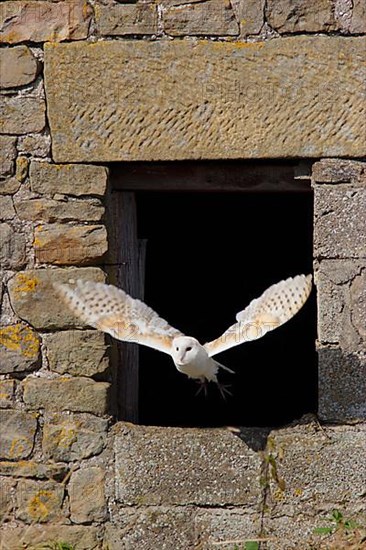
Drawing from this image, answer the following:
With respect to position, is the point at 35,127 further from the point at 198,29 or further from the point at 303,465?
the point at 303,465

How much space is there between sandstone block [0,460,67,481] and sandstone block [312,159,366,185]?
63.5 inches

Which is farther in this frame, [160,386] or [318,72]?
[160,386]

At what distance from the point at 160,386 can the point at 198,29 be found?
11.2 ft

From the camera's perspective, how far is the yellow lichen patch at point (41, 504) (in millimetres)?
4527

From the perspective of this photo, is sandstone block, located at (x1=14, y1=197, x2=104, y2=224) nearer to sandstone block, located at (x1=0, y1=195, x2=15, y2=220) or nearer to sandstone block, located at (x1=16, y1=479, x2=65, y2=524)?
sandstone block, located at (x1=0, y1=195, x2=15, y2=220)

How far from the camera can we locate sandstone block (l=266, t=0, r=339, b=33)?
14.2 feet

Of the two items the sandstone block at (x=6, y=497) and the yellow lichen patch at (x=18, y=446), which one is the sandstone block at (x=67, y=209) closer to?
the yellow lichen patch at (x=18, y=446)

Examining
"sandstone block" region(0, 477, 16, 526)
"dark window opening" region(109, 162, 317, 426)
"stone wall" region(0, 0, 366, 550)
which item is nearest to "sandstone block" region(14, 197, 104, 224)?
"stone wall" region(0, 0, 366, 550)

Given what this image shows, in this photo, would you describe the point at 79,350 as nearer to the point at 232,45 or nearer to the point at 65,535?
the point at 65,535

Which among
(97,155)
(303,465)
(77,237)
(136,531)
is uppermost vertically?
(97,155)

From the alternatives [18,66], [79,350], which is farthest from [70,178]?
[79,350]

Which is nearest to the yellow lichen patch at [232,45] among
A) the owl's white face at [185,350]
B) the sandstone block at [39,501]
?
the owl's white face at [185,350]

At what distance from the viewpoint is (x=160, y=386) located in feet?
23.9

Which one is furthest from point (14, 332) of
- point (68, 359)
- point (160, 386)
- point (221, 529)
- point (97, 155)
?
point (160, 386)
